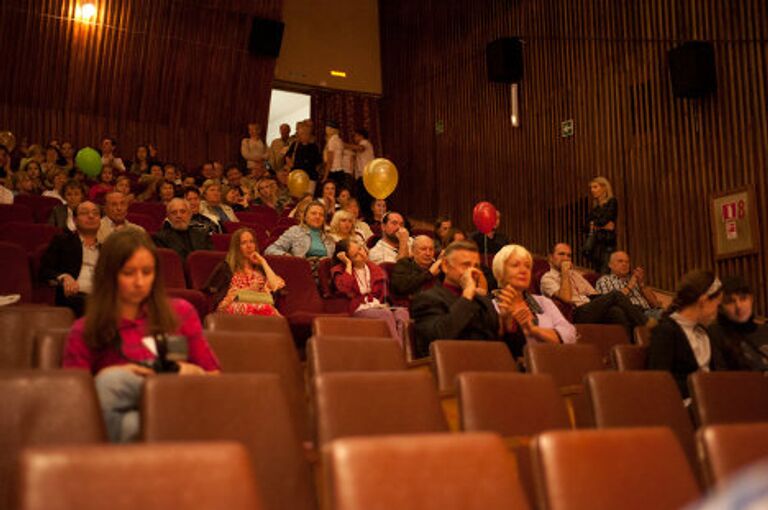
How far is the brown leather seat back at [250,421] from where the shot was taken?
4.33ft

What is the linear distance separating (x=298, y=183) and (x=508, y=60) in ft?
6.25

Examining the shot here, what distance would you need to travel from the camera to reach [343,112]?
27.2 feet

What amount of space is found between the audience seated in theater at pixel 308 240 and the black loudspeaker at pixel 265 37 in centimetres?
416

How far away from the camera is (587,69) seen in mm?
5844

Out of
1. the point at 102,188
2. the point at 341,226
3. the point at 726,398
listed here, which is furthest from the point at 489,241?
the point at 726,398

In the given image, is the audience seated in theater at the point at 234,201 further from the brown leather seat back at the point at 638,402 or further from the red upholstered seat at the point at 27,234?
the brown leather seat back at the point at 638,402

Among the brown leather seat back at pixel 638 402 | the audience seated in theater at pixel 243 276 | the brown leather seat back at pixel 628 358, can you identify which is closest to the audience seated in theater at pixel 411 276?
the audience seated in theater at pixel 243 276

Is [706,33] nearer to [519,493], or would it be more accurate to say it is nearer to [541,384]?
[541,384]

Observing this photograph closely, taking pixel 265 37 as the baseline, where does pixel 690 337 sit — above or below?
below

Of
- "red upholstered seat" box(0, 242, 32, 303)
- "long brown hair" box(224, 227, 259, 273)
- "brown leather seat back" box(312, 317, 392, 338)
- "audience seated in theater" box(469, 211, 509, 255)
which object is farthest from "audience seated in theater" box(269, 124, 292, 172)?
"brown leather seat back" box(312, 317, 392, 338)

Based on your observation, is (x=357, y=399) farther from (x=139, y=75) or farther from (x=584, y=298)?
(x=139, y=75)

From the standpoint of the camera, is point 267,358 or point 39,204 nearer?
point 267,358

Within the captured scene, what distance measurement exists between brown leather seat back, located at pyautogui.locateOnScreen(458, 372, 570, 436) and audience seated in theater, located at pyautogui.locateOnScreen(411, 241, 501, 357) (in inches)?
28.0

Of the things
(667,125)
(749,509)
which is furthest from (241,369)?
(667,125)
